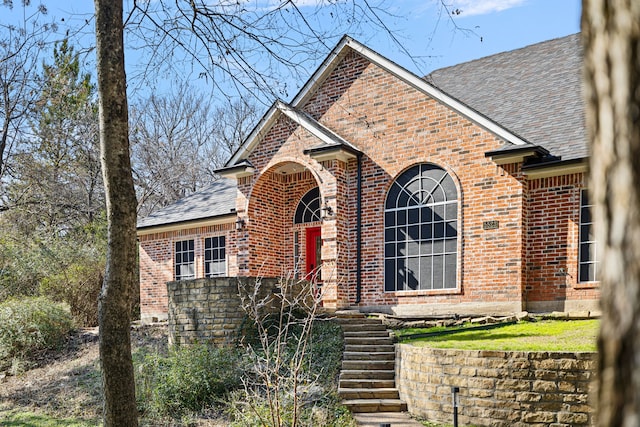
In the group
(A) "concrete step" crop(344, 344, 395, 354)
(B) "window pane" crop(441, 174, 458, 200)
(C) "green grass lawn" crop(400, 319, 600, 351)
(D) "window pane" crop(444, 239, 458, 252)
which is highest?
(B) "window pane" crop(441, 174, 458, 200)

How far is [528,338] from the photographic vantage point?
10.2m

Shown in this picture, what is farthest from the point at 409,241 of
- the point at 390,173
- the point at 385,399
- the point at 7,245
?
the point at 7,245

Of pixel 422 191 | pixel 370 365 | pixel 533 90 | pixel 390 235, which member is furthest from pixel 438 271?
pixel 533 90

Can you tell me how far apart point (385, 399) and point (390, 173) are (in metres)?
6.54

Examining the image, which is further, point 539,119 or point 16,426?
point 539,119

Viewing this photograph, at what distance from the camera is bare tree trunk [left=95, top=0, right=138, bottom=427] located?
6375 mm

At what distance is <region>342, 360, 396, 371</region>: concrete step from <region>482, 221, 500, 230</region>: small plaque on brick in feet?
13.7

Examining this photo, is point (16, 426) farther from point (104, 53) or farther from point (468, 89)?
point (468, 89)

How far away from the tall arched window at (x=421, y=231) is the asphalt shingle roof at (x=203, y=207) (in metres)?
5.30

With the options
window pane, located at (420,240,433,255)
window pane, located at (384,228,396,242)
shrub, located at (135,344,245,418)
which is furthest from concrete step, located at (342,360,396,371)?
window pane, located at (384,228,396,242)

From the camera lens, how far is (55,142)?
28.2m

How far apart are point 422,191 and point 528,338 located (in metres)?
5.39

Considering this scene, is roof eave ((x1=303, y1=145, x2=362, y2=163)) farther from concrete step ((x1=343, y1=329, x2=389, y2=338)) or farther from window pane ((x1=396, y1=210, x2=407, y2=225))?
concrete step ((x1=343, y1=329, x2=389, y2=338))

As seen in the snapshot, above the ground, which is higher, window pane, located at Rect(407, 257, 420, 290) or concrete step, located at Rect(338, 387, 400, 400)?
window pane, located at Rect(407, 257, 420, 290)
